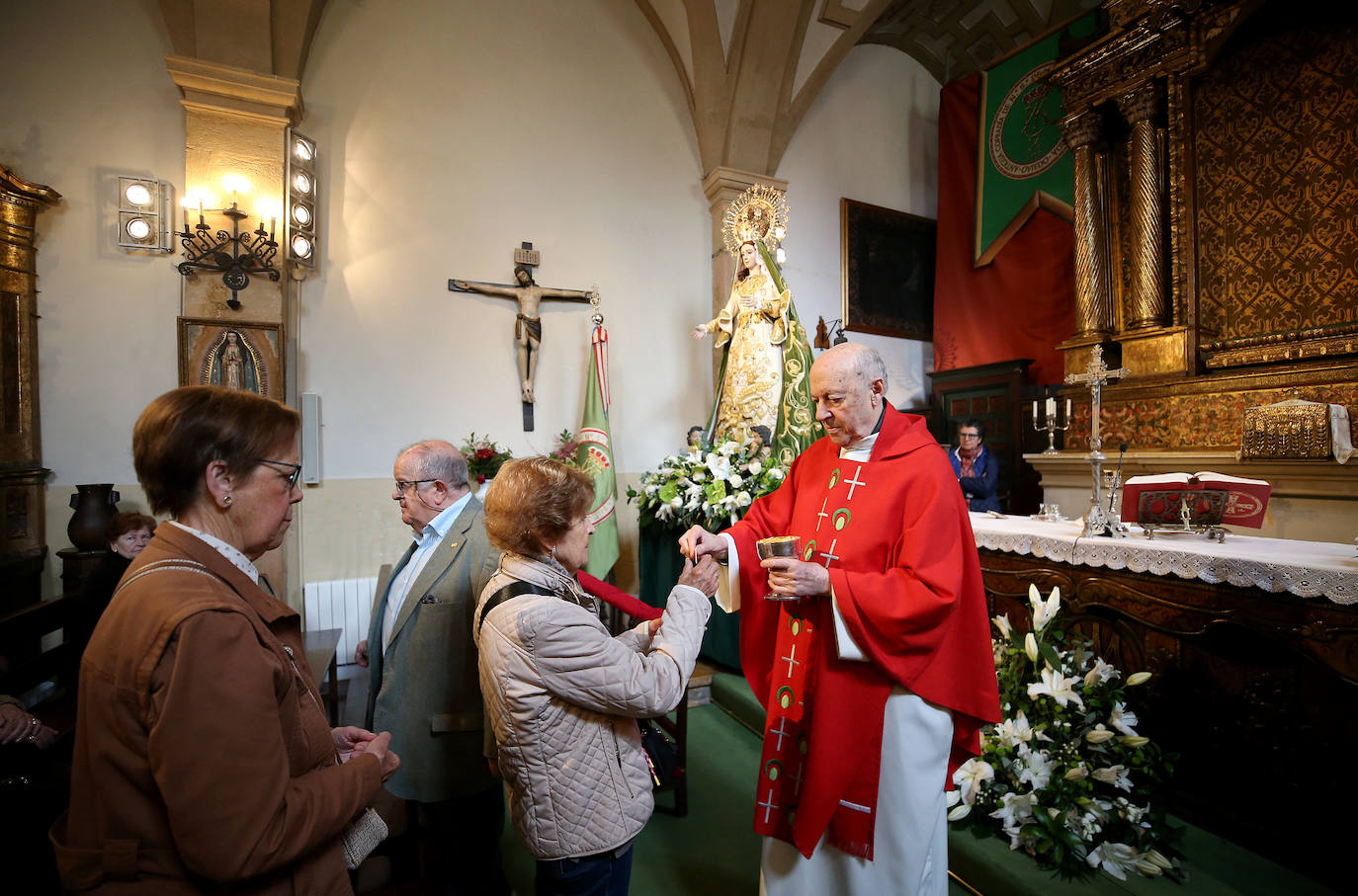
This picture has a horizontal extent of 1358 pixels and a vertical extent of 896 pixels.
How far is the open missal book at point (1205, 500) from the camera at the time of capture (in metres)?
3.05

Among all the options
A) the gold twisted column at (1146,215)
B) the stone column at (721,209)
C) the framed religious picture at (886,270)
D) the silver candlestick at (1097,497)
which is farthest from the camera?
the framed religious picture at (886,270)

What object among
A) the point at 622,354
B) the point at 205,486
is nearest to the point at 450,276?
the point at 622,354

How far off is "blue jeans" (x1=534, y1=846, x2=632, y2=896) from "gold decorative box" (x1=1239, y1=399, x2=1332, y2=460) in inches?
188

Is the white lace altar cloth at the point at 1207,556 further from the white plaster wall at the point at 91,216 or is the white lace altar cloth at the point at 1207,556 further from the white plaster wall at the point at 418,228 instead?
the white plaster wall at the point at 91,216

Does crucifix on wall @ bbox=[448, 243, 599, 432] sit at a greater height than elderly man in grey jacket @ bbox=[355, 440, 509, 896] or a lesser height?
greater

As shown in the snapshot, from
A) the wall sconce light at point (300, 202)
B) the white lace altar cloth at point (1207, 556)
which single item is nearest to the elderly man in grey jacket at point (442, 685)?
the white lace altar cloth at point (1207, 556)

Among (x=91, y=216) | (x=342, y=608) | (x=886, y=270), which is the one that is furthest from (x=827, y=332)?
(x=91, y=216)

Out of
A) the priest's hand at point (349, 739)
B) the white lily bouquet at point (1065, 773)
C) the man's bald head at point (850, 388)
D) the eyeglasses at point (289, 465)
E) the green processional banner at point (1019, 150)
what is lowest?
the white lily bouquet at point (1065, 773)

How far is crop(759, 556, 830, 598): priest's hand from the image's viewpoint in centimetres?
174

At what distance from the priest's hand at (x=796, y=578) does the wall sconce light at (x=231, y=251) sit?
192 inches

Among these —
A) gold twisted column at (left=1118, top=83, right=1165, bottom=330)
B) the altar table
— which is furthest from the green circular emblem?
the altar table

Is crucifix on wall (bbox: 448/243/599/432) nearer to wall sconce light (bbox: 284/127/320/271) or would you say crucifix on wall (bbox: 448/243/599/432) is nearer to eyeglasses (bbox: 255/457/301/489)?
wall sconce light (bbox: 284/127/320/271)

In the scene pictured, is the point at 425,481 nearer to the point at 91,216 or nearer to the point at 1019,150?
the point at 91,216

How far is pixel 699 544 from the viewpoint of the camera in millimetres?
2041
